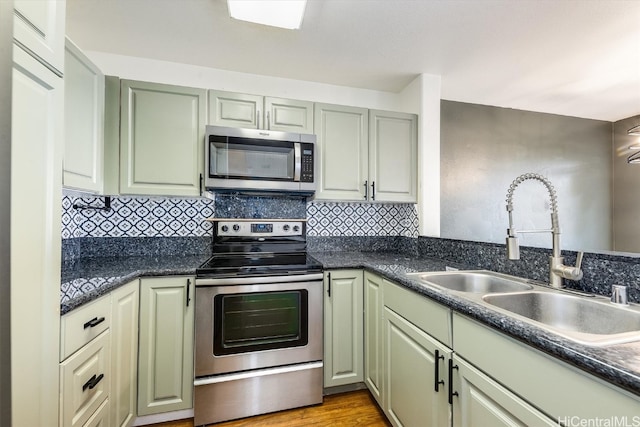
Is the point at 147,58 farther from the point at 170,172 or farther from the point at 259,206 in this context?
the point at 259,206

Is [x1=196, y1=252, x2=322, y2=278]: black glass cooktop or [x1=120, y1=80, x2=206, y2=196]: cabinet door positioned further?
[x1=120, y1=80, x2=206, y2=196]: cabinet door

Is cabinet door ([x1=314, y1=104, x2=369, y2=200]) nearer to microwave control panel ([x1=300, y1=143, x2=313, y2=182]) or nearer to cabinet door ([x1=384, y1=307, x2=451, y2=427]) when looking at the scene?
microwave control panel ([x1=300, y1=143, x2=313, y2=182])

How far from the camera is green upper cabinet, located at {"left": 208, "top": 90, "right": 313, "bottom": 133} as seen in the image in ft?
6.22

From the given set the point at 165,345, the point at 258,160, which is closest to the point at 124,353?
the point at 165,345

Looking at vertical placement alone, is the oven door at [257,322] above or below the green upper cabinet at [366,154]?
below

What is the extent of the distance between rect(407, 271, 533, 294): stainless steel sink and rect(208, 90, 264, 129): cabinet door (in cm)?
149

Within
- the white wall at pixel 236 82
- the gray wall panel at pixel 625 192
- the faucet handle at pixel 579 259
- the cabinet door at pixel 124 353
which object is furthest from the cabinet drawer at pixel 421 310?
the gray wall panel at pixel 625 192

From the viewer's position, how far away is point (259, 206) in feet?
7.28

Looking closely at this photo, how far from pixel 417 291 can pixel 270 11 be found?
1629 mm

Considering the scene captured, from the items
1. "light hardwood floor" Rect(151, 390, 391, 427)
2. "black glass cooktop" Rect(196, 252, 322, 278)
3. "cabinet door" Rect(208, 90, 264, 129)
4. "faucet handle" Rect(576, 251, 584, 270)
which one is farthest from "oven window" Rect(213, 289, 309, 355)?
"faucet handle" Rect(576, 251, 584, 270)

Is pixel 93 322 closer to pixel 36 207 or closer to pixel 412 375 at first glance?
pixel 36 207

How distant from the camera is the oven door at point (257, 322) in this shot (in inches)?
61.0

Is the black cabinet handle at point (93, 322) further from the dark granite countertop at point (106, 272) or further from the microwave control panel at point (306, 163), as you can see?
the microwave control panel at point (306, 163)

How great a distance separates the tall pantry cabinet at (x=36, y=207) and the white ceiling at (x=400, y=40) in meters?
1.03
